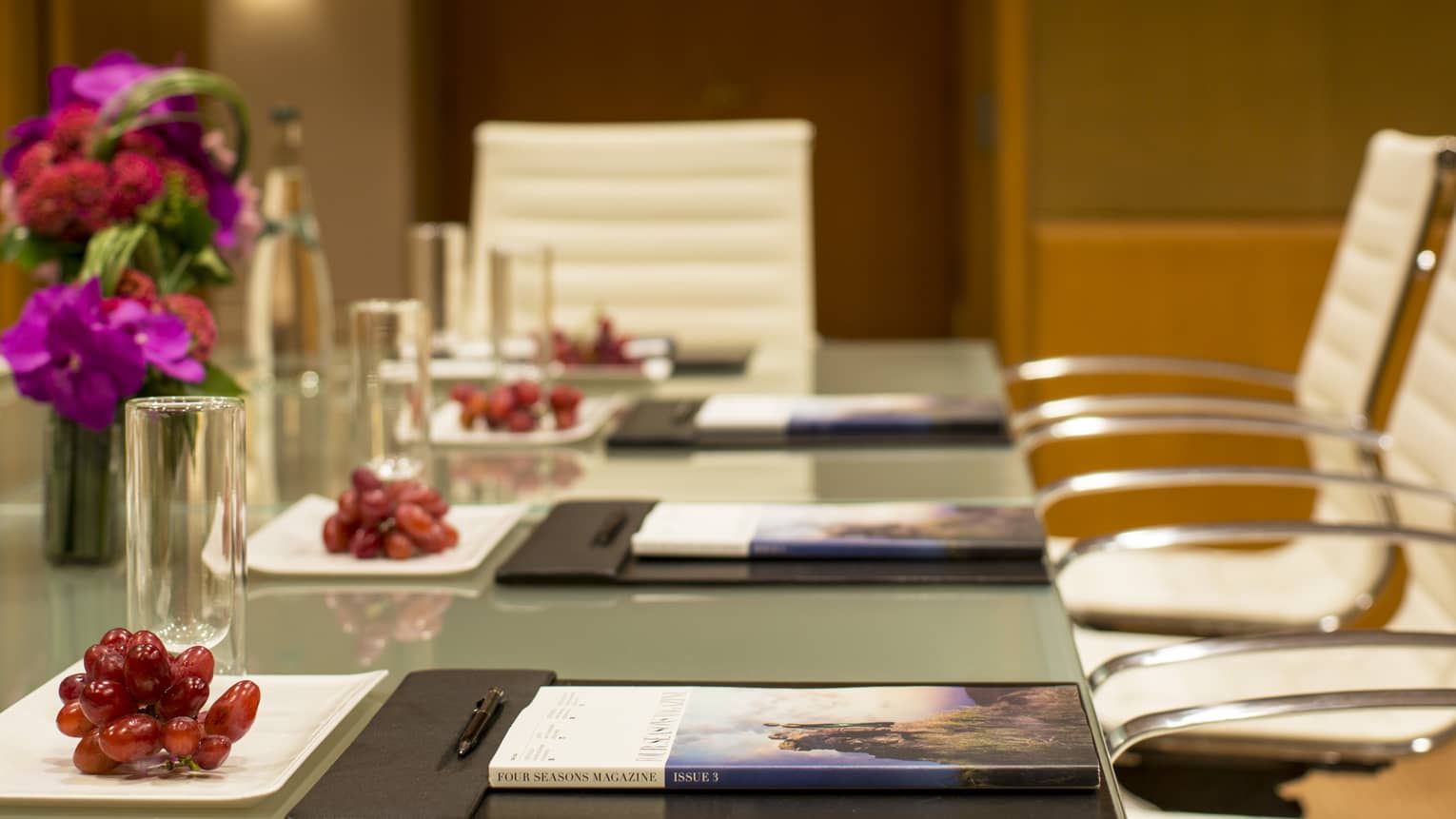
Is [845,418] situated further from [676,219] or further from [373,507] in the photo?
[676,219]

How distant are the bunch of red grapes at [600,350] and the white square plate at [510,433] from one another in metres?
0.35

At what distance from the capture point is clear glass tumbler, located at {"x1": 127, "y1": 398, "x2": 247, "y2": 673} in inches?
35.3

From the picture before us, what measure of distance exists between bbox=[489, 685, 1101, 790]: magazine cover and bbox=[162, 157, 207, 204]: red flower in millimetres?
639

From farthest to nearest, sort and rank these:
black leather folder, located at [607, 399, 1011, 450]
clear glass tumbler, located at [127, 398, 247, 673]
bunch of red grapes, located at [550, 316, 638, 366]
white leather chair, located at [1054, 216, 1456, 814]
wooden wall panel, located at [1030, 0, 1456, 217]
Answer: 1. wooden wall panel, located at [1030, 0, 1456, 217]
2. bunch of red grapes, located at [550, 316, 638, 366]
3. black leather folder, located at [607, 399, 1011, 450]
4. white leather chair, located at [1054, 216, 1456, 814]
5. clear glass tumbler, located at [127, 398, 247, 673]

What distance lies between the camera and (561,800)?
770 millimetres

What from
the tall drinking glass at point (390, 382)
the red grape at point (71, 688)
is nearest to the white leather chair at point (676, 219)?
the tall drinking glass at point (390, 382)

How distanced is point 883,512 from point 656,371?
958mm

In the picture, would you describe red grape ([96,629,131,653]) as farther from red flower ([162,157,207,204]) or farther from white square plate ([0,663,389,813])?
red flower ([162,157,207,204])

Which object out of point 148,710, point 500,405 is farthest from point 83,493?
point 500,405

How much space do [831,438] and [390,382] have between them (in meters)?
0.59

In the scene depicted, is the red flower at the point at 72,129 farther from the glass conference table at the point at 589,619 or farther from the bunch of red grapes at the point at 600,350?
the bunch of red grapes at the point at 600,350

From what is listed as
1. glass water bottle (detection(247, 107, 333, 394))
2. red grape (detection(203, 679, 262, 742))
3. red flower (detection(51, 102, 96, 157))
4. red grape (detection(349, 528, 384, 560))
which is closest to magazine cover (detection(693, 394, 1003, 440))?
glass water bottle (detection(247, 107, 333, 394))

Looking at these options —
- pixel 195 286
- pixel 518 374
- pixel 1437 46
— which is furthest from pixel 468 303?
pixel 1437 46

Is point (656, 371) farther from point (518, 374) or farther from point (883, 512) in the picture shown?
point (883, 512)
